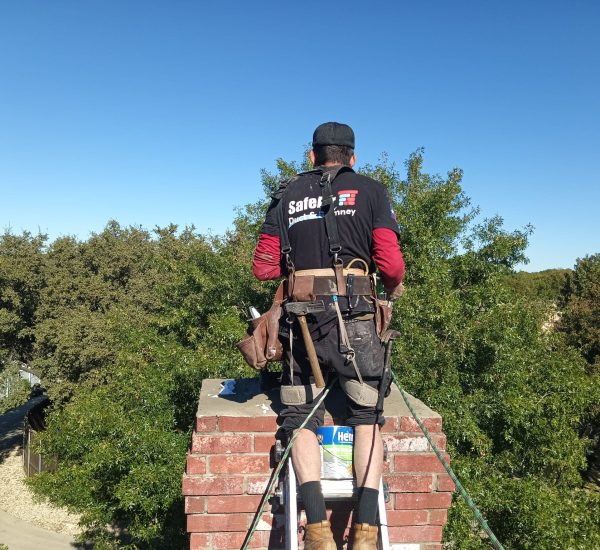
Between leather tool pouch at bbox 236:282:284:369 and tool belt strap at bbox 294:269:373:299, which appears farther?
leather tool pouch at bbox 236:282:284:369

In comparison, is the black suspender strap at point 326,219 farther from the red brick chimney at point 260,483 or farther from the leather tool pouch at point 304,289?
the red brick chimney at point 260,483

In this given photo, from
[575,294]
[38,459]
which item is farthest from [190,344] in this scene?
[575,294]

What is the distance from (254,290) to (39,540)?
11.4 meters

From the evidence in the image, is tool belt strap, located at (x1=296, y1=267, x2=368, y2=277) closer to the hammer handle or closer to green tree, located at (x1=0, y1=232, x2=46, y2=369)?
the hammer handle

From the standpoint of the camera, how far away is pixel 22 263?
75.4 feet

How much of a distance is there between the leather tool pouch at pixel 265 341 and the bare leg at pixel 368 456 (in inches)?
23.5

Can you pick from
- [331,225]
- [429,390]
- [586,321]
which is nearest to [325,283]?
[331,225]

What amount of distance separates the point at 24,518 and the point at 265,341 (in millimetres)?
19988

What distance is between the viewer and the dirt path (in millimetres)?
16969

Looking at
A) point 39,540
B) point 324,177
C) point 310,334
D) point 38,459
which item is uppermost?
point 324,177

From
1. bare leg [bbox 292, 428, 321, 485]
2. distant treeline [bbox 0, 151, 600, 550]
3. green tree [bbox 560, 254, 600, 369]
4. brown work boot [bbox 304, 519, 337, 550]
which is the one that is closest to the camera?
brown work boot [bbox 304, 519, 337, 550]

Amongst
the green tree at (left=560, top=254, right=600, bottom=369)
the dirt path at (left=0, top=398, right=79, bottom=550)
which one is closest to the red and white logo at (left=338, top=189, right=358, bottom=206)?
the dirt path at (left=0, top=398, right=79, bottom=550)

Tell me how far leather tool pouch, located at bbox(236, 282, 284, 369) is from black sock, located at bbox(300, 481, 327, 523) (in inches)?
27.4

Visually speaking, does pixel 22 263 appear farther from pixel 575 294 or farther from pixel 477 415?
pixel 575 294
